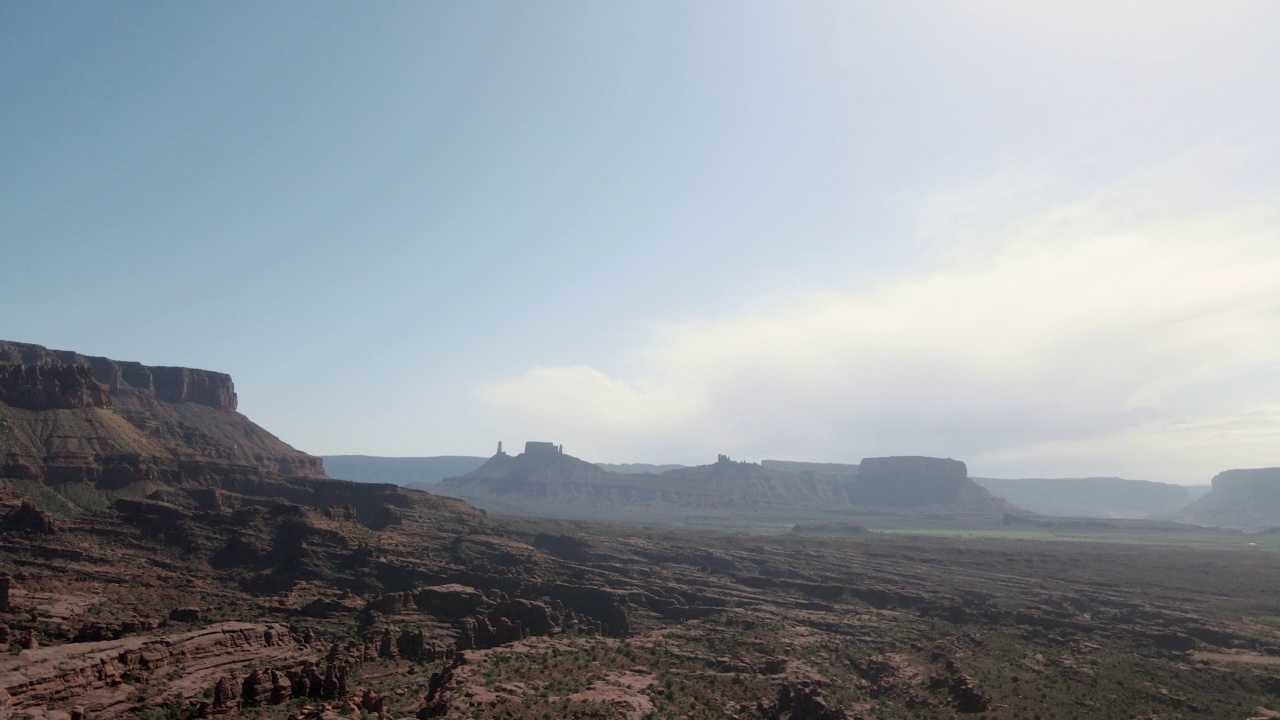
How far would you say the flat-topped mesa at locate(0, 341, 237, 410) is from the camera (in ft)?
410

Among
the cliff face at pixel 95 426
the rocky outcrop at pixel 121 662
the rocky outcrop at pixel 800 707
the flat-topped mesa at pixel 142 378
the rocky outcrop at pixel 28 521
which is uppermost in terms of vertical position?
the flat-topped mesa at pixel 142 378

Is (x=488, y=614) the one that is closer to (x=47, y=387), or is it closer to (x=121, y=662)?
(x=121, y=662)

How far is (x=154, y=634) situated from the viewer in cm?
4575

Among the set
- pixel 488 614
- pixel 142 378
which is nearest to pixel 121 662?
pixel 488 614

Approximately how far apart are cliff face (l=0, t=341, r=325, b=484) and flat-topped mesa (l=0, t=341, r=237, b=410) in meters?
0.19

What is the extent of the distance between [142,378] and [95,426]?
5693 cm

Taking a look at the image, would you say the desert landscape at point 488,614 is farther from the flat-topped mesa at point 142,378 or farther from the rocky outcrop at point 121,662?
the flat-topped mesa at point 142,378

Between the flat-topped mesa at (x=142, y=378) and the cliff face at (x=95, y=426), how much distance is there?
19 centimetres

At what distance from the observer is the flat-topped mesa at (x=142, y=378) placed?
4921 inches

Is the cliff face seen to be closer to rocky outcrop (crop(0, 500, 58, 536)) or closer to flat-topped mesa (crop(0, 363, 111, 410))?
flat-topped mesa (crop(0, 363, 111, 410))

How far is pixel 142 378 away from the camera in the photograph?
144 m

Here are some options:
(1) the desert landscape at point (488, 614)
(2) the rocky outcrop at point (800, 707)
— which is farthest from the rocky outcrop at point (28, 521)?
(2) the rocky outcrop at point (800, 707)

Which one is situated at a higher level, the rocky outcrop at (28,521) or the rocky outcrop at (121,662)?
the rocky outcrop at (28,521)

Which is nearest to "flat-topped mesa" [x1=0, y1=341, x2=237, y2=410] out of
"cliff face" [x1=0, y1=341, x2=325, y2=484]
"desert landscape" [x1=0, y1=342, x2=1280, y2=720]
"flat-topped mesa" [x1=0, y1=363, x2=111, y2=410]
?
"cliff face" [x1=0, y1=341, x2=325, y2=484]
